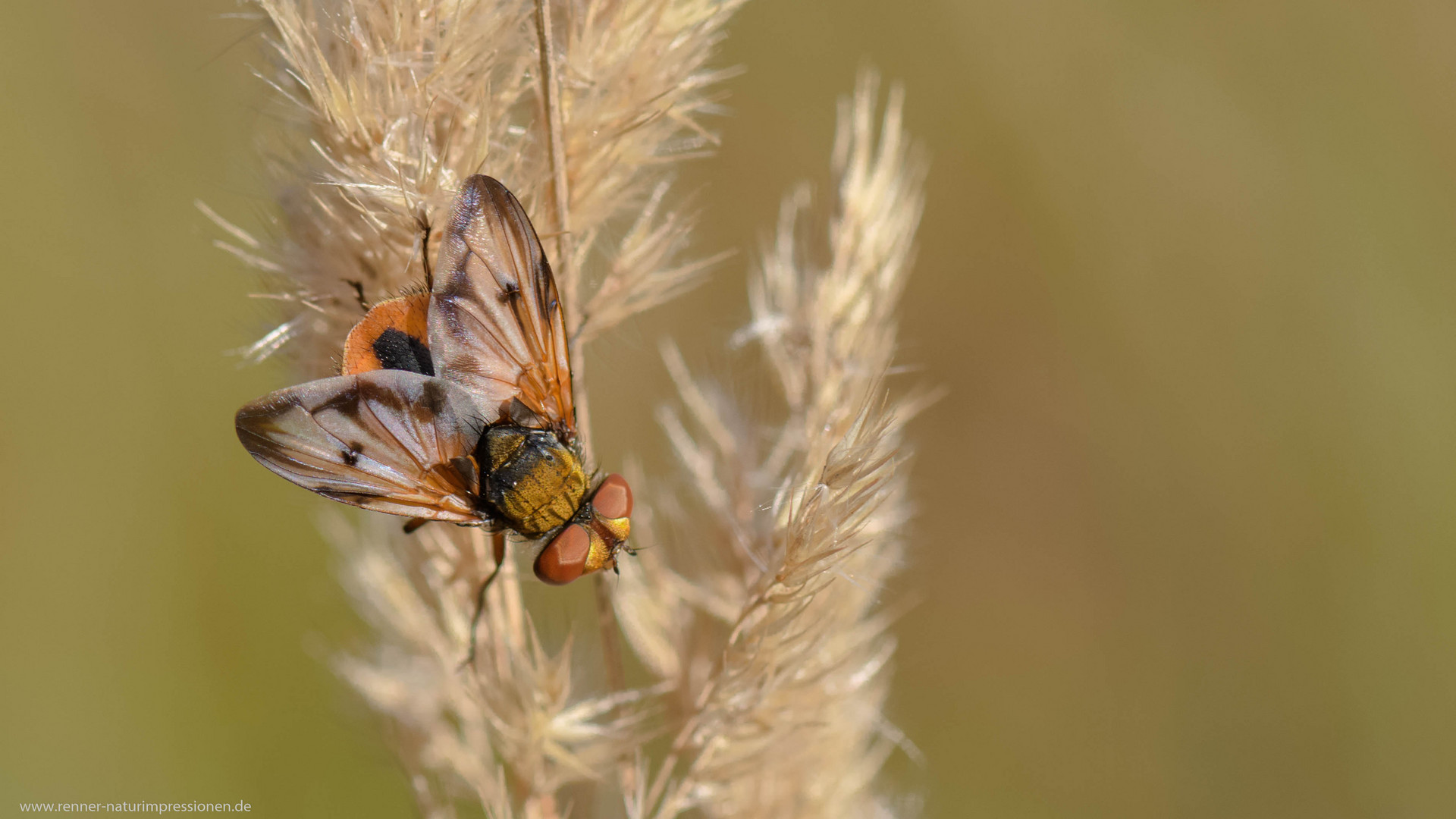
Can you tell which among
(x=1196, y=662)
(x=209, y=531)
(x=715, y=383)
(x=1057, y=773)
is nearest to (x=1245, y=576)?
(x=1196, y=662)

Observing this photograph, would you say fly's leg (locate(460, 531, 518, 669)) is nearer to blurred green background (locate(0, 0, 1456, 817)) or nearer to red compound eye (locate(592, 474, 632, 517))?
red compound eye (locate(592, 474, 632, 517))

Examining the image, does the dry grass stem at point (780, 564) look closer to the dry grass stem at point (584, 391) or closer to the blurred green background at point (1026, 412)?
the dry grass stem at point (584, 391)

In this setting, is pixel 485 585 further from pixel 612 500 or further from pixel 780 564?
pixel 780 564

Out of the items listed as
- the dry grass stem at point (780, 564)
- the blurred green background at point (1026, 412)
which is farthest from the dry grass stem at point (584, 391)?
the blurred green background at point (1026, 412)

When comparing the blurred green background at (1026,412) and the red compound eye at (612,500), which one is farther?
the blurred green background at (1026,412)

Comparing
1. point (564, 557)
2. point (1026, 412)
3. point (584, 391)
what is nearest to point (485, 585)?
point (564, 557)
